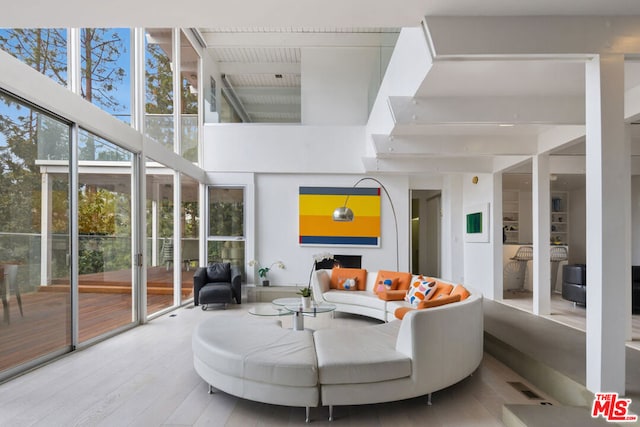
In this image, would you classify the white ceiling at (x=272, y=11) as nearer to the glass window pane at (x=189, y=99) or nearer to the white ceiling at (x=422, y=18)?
the white ceiling at (x=422, y=18)

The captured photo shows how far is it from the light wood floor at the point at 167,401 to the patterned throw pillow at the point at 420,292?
134 centimetres

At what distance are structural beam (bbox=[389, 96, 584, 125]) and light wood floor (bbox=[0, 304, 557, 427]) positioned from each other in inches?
104

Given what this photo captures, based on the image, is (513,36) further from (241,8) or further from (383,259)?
(383,259)

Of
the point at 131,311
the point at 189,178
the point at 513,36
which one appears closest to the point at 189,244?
the point at 189,178

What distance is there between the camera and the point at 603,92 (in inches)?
113

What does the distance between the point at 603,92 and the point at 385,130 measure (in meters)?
3.58

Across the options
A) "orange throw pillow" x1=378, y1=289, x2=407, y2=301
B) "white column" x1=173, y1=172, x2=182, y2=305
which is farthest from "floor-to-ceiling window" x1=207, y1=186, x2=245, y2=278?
"orange throw pillow" x1=378, y1=289, x2=407, y2=301

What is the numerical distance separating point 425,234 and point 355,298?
6.54 meters

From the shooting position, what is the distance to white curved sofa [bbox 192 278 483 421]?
9.64ft

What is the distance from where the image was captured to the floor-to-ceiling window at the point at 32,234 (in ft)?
11.7

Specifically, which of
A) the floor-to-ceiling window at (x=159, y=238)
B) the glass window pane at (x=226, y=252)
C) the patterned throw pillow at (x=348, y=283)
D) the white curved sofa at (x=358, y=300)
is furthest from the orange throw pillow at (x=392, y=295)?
the glass window pane at (x=226, y=252)

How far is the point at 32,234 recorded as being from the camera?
12.6 feet

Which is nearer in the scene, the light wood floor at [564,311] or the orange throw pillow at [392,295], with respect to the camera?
the light wood floor at [564,311]

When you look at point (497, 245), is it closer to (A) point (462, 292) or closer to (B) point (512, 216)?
(A) point (462, 292)
